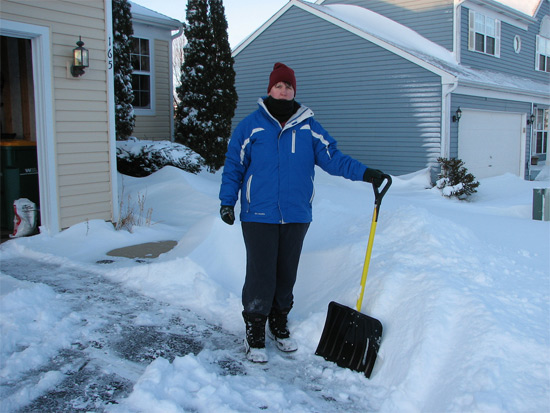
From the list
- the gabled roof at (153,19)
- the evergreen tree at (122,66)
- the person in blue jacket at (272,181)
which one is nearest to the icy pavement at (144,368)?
the person in blue jacket at (272,181)

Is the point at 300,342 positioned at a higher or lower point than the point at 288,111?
lower

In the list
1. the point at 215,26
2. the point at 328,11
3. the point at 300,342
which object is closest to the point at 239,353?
the point at 300,342

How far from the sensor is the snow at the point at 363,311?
2.84 metres

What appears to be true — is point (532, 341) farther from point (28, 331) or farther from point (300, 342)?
point (28, 331)

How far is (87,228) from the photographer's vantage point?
6.54 metres

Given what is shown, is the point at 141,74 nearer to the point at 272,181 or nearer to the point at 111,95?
the point at 111,95

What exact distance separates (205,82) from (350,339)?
34.1ft

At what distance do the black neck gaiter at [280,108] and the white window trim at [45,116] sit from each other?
3.79m

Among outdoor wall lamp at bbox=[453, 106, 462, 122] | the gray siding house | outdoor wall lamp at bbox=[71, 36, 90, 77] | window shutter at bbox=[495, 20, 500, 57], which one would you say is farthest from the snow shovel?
window shutter at bbox=[495, 20, 500, 57]

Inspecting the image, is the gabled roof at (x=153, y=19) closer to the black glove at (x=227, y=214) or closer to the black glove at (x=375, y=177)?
the black glove at (x=227, y=214)

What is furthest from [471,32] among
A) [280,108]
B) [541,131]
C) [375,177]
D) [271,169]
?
[271,169]

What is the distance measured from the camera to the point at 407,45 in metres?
14.5

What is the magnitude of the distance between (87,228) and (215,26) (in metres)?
7.94

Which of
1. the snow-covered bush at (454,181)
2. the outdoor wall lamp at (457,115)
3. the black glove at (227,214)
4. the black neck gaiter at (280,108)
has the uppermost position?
the outdoor wall lamp at (457,115)
